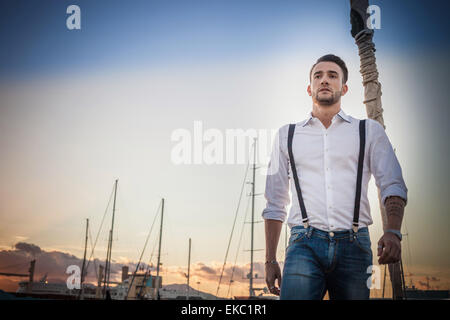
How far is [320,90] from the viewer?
267cm

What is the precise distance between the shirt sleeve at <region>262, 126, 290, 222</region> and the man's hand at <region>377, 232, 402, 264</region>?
681 mm

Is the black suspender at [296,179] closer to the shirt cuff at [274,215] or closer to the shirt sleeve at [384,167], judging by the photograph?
the shirt cuff at [274,215]

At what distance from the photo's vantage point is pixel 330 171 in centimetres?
243

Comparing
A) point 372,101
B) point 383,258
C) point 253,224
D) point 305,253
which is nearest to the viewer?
point 383,258

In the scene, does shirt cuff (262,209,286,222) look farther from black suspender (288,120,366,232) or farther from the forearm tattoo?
the forearm tattoo

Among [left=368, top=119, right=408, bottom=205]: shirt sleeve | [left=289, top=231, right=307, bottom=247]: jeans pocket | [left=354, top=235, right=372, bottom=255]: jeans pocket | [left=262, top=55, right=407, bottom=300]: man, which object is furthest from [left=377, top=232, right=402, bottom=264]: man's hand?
[left=289, top=231, right=307, bottom=247]: jeans pocket

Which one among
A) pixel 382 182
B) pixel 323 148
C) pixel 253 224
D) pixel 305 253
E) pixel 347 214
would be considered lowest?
pixel 253 224

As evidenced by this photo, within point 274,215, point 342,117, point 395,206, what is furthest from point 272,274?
point 342,117
